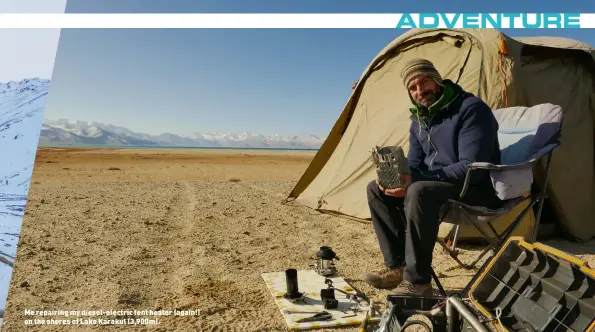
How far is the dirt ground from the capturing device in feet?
8.82

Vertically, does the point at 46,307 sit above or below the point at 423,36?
below

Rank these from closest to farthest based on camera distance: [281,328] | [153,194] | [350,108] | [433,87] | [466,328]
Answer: [466,328] < [281,328] < [433,87] < [350,108] < [153,194]

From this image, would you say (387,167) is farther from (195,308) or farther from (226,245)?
(226,245)

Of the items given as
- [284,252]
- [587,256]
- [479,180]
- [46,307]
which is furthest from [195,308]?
[587,256]

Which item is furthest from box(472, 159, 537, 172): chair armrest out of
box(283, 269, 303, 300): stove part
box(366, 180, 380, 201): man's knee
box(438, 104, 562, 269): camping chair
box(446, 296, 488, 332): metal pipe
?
box(283, 269, 303, 300): stove part

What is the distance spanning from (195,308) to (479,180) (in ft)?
6.03

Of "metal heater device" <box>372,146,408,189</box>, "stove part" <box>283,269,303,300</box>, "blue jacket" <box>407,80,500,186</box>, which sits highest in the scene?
"blue jacket" <box>407,80,500,186</box>

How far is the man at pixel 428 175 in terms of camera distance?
233cm

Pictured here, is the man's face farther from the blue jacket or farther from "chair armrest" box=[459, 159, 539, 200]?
"chair armrest" box=[459, 159, 539, 200]

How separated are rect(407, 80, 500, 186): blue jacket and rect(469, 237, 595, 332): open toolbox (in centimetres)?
73

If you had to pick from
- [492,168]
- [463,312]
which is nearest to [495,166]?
[492,168]

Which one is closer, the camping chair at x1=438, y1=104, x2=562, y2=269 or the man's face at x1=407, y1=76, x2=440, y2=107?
the camping chair at x1=438, y1=104, x2=562, y2=269

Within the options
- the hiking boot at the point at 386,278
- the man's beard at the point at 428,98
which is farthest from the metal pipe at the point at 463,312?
the man's beard at the point at 428,98

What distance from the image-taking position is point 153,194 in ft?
24.7
